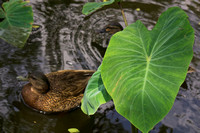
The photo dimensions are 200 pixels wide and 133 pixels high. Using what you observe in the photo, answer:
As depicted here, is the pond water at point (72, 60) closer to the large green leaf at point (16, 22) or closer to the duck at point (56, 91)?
the duck at point (56, 91)

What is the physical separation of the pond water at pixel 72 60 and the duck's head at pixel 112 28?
0.41 feet

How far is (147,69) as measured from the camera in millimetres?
2230

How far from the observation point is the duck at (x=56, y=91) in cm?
397

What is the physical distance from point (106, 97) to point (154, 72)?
0.54 meters

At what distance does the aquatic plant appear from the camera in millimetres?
2062

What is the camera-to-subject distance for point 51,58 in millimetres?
4684

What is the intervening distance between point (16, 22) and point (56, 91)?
1.15 meters

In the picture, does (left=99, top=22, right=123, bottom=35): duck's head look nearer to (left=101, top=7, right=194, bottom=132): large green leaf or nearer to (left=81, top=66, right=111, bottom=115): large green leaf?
(left=81, top=66, right=111, bottom=115): large green leaf

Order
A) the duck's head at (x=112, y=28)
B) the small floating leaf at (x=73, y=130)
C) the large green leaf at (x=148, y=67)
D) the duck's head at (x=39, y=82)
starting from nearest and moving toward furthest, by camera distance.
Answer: the large green leaf at (x=148, y=67) < the small floating leaf at (x=73, y=130) < the duck's head at (x=39, y=82) < the duck's head at (x=112, y=28)

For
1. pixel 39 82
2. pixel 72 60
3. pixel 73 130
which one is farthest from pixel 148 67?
pixel 72 60

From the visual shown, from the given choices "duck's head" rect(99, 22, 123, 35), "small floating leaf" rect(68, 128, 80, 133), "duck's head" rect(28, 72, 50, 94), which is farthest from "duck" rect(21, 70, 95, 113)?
"duck's head" rect(99, 22, 123, 35)

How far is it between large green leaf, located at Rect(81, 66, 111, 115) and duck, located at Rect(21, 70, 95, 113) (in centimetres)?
133

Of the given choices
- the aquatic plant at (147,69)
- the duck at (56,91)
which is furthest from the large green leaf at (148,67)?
the duck at (56,91)

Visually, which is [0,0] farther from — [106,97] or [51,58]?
[106,97]
